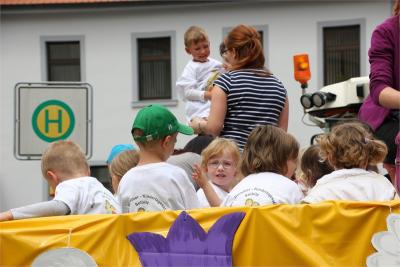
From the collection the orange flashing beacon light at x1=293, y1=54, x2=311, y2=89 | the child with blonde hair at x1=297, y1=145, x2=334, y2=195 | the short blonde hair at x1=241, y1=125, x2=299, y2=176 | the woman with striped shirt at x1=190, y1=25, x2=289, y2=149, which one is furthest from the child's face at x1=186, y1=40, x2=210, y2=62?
the orange flashing beacon light at x1=293, y1=54, x2=311, y2=89

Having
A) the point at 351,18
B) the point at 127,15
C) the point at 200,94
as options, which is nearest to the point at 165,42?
the point at 127,15

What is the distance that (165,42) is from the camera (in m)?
28.6

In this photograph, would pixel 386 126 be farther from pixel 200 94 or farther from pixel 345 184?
pixel 200 94

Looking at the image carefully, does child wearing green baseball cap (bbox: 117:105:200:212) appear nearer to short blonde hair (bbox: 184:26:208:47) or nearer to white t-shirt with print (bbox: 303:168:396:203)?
white t-shirt with print (bbox: 303:168:396:203)

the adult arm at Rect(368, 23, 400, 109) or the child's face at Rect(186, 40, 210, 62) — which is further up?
the child's face at Rect(186, 40, 210, 62)

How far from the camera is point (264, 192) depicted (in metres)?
4.52

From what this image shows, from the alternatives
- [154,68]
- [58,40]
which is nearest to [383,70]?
[154,68]

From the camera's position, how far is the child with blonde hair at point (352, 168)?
177 inches

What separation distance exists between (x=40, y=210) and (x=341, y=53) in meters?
23.0

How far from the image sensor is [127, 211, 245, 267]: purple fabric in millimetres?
4031

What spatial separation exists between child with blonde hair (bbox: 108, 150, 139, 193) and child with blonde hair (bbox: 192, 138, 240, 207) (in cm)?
42

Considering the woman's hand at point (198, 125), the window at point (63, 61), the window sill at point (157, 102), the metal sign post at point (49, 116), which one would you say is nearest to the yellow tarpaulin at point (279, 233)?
the woman's hand at point (198, 125)

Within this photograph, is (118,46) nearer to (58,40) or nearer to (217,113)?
(58,40)

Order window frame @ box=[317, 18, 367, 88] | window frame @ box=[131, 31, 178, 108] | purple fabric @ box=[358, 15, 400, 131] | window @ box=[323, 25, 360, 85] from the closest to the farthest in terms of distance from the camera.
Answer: purple fabric @ box=[358, 15, 400, 131], window frame @ box=[317, 18, 367, 88], window @ box=[323, 25, 360, 85], window frame @ box=[131, 31, 178, 108]
